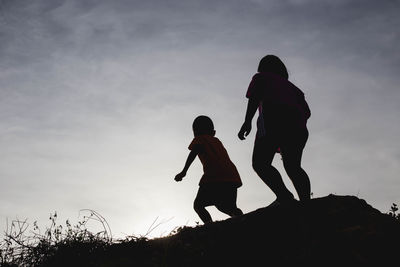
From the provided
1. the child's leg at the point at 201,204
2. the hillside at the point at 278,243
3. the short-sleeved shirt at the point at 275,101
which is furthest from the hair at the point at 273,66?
the child's leg at the point at 201,204

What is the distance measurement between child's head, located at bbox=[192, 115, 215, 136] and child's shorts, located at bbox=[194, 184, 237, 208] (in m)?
1.00

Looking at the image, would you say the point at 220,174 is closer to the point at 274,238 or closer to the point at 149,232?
the point at 149,232

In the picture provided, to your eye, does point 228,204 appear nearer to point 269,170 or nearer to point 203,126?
point 203,126

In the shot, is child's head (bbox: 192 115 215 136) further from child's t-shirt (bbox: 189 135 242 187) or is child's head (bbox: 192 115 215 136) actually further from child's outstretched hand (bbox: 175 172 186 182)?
child's outstretched hand (bbox: 175 172 186 182)

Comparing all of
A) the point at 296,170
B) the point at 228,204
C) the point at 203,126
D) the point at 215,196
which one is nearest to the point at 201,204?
the point at 215,196

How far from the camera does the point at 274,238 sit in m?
3.25

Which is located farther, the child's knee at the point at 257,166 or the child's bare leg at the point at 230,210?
the child's bare leg at the point at 230,210

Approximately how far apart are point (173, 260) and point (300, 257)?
113 cm

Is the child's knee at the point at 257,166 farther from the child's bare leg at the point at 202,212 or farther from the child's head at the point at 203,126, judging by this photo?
the child's head at the point at 203,126

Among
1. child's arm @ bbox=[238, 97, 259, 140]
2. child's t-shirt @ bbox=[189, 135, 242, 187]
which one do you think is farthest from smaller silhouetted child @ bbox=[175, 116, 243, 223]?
child's arm @ bbox=[238, 97, 259, 140]

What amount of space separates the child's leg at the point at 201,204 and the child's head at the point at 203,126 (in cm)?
103

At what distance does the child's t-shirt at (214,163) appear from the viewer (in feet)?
18.3

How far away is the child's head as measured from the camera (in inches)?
238

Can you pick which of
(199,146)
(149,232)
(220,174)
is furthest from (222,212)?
(149,232)
